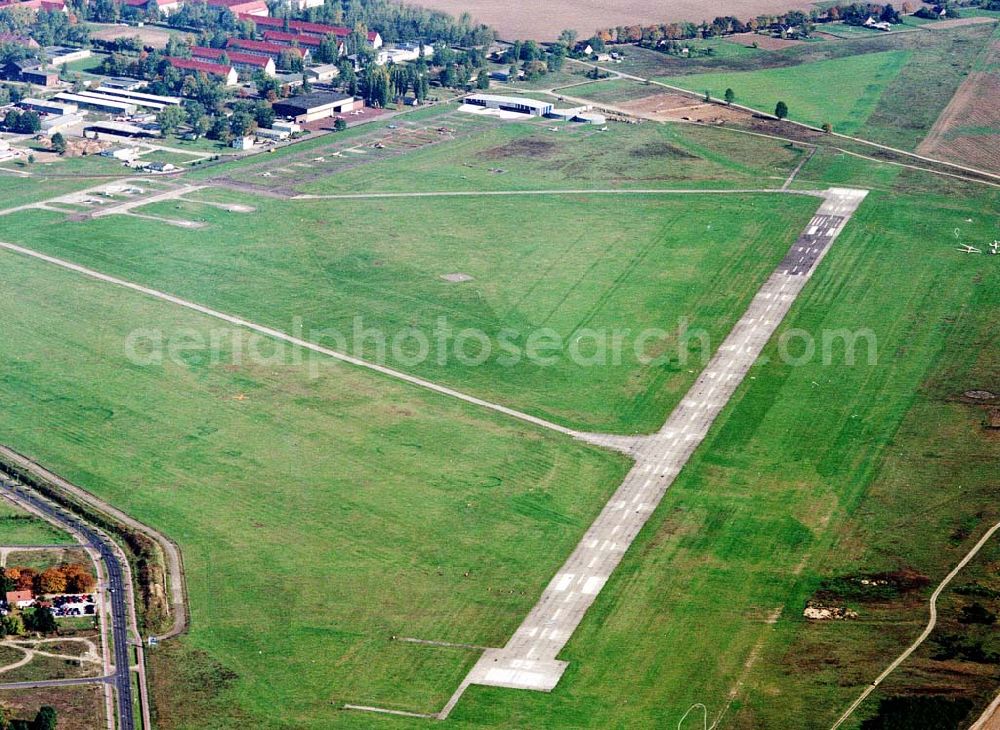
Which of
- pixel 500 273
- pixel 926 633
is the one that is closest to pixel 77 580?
pixel 926 633

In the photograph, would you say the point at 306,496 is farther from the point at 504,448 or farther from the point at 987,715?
the point at 987,715

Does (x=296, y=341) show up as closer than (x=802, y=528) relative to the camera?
No

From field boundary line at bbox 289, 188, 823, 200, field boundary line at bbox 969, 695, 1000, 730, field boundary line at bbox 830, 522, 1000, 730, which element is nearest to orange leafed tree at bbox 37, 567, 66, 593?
field boundary line at bbox 830, 522, 1000, 730

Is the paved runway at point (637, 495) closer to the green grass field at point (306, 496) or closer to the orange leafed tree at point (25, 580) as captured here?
the green grass field at point (306, 496)

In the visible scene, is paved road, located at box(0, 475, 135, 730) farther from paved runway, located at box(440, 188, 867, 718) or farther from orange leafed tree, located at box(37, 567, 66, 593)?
paved runway, located at box(440, 188, 867, 718)

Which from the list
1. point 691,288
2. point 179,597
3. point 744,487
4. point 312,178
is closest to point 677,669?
point 744,487

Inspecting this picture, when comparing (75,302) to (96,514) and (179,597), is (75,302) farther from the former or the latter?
(179,597)
